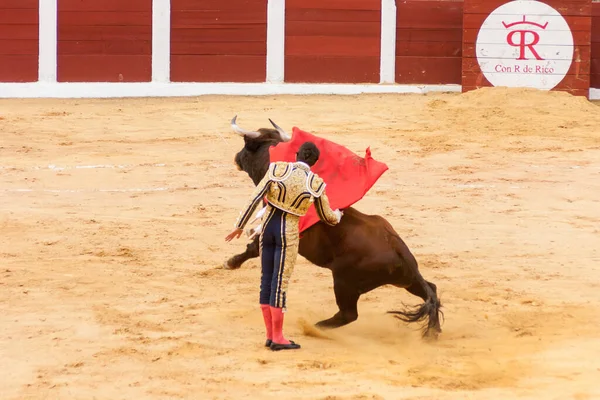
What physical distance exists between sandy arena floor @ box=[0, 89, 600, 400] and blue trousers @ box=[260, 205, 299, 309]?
25 centimetres

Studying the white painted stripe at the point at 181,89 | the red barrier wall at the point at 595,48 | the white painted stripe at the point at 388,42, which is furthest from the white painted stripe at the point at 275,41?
the red barrier wall at the point at 595,48

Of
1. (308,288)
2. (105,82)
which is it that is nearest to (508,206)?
(308,288)

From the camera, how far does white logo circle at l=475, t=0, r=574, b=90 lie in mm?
11031

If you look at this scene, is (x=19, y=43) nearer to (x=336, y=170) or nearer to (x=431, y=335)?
(x=336, y=170)

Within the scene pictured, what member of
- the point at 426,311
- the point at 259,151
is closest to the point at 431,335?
the point at 426,311

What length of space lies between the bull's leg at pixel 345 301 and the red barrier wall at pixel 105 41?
7725 mm

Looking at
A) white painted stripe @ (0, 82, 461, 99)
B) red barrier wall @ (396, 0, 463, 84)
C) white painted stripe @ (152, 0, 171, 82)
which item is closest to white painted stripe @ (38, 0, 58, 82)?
white painted stripe @ (0, 82, 461, 99)

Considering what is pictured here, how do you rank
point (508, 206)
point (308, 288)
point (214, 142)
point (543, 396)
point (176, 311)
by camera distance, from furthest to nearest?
point (214, 142)
point (508, 206)
point (308, 288)
point (176, 311)
point (543, 396)

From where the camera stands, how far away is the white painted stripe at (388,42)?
11703mm

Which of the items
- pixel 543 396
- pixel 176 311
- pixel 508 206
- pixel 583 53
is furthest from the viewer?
pixel 583 53

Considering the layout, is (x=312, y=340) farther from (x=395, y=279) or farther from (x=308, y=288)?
(x=308, y=288)

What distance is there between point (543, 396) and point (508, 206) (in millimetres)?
3819

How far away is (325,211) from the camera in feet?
14.1

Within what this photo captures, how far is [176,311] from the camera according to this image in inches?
194
